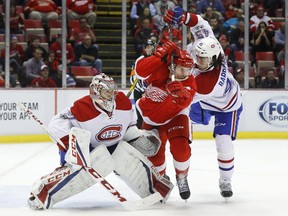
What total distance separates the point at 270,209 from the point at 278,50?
15.1ft

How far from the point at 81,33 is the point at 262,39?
2037mm

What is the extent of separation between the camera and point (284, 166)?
19.3ft

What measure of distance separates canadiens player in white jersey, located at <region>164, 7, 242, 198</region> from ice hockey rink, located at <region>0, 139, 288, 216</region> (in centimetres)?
23

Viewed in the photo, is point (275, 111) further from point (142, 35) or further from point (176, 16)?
point (176, 16)

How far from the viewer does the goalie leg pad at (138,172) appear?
3974 mm

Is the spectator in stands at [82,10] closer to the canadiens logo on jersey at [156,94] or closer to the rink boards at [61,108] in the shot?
the rink boards at [61,108]

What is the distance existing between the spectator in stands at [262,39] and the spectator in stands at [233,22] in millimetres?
248

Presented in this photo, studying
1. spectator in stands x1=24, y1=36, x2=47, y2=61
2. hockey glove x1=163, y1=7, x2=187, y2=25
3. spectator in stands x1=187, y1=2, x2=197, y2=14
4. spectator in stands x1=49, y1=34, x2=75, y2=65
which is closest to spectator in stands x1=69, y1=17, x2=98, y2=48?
spectator in stands x1=49, y1=34, x2=75, y2=65

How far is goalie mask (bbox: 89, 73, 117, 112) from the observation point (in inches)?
153

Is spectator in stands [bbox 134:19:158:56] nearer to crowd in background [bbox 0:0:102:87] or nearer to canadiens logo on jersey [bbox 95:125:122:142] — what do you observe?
crowd in background [bbox 0:0:102:87]

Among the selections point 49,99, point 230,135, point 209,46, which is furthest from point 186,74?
point 49,99

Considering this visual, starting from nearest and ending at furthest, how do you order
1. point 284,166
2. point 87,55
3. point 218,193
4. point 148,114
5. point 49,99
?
point 148,114 → point 218,193 → point 284,166 → point 49,99 → point 87,55

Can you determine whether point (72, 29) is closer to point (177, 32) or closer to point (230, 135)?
point (177, 32)

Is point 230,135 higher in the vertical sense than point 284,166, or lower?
higher
